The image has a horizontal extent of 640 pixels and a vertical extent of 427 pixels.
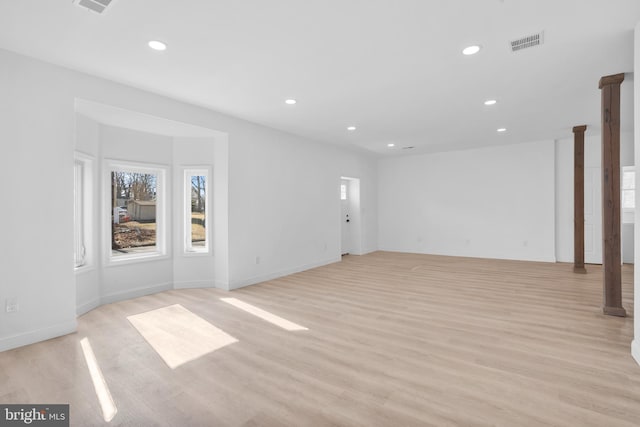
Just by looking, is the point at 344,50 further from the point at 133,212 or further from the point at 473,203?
the point at 473,203

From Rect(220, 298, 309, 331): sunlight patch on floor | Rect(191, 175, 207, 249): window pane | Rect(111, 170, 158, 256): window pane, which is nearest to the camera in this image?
Rect(220, 298, 309, 331): sunlight patch on floor

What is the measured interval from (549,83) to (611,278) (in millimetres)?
2421

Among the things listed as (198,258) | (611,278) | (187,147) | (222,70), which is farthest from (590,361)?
(187,147)

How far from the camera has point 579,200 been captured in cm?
613

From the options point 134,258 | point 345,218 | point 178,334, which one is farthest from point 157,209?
point 345,218

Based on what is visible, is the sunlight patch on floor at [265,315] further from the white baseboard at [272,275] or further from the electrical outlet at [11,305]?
the electrical outlet at [11,305]

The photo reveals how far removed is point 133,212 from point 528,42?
5.30 meters

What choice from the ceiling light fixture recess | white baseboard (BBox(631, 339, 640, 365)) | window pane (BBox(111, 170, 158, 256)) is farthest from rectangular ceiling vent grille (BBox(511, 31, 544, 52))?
window pane (BBox(111, 170, 158, 256))

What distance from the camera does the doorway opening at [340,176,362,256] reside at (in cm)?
891

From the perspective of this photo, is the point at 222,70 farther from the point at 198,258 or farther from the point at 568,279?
the point at 568,279

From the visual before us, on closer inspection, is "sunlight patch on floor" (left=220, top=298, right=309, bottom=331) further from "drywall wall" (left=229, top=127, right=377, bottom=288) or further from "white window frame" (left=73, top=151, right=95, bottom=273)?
"white window frame" (left=73, top=151, right=95, bottom=273)

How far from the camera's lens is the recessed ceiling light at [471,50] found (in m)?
3.00

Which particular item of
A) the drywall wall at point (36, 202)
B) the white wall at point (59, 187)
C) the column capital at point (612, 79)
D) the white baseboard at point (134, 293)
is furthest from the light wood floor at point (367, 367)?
the column capital at point (612, 79)

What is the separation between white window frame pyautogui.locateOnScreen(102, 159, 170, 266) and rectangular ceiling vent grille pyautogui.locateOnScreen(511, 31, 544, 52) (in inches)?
189
